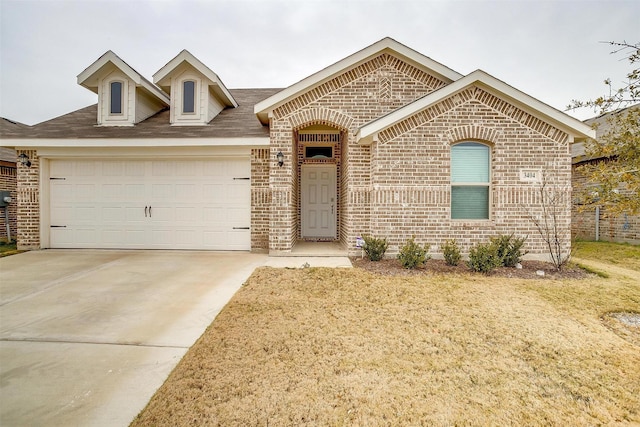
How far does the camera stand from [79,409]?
2160mm

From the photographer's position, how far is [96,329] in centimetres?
346

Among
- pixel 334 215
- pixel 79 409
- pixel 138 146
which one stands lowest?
pixel 79 409

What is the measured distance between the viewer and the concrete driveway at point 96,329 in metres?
2.24

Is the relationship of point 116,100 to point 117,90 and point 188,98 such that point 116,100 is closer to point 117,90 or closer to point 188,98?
point 117,90

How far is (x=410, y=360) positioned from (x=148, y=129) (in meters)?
9.18

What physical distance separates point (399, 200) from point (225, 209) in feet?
16.0

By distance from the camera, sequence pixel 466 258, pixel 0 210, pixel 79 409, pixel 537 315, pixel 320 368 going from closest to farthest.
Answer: pixel 79 409 → pixel 320 368 → pixel 537 315 → pixel 466 258 → pixel 0 210

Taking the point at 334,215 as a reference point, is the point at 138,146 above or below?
above

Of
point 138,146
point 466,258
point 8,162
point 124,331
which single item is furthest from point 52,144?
point 466,258

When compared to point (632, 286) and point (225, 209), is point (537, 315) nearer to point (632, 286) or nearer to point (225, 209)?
point (632, 286)

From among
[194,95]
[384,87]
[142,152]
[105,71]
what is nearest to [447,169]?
[384,87]

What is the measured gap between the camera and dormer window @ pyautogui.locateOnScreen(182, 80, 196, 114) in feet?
29.0

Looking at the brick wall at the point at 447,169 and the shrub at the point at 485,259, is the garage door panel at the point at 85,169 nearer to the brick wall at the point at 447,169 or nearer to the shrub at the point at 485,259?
the brick wall at the point at 447,169

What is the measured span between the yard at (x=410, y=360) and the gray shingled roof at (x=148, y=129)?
17.5ft
